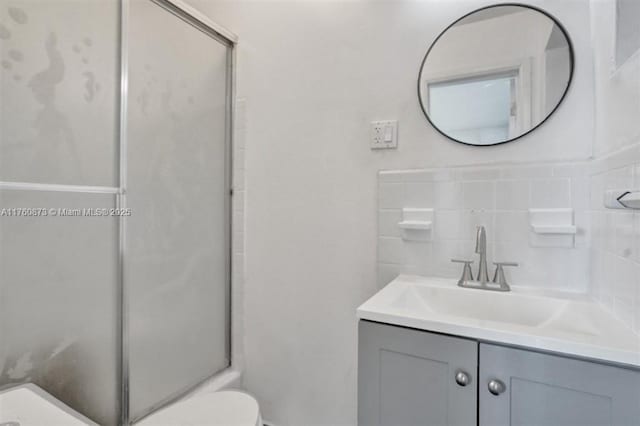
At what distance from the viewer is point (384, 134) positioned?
142 cm

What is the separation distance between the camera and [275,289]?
5.44 feet

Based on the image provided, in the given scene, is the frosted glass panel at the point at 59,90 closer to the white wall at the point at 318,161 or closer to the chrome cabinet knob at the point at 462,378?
the white wall at the point at 318,161

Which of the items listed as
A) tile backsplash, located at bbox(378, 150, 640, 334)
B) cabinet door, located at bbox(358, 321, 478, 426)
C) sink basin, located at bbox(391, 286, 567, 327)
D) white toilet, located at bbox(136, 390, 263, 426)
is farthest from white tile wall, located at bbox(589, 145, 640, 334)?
white toilet, located at bbox(136, 390, 263, 426)

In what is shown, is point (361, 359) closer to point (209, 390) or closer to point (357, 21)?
point (209, 390)

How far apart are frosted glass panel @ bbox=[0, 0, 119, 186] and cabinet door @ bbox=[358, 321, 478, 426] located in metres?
1.05

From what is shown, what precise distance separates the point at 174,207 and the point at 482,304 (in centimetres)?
125

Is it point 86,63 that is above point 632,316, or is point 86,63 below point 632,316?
above

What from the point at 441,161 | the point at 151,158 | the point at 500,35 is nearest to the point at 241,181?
the point at 151,158

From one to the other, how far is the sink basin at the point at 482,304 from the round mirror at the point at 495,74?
21.7 inches

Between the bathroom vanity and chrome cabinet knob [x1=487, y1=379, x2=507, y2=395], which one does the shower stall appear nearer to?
the bathroom vanity

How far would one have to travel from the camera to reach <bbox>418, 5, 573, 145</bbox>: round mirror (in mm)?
1165

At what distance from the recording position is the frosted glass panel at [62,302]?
0.98m

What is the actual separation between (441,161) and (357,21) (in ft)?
2.38

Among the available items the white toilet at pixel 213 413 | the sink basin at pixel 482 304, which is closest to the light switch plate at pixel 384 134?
the sink basin at pixel 482 304
